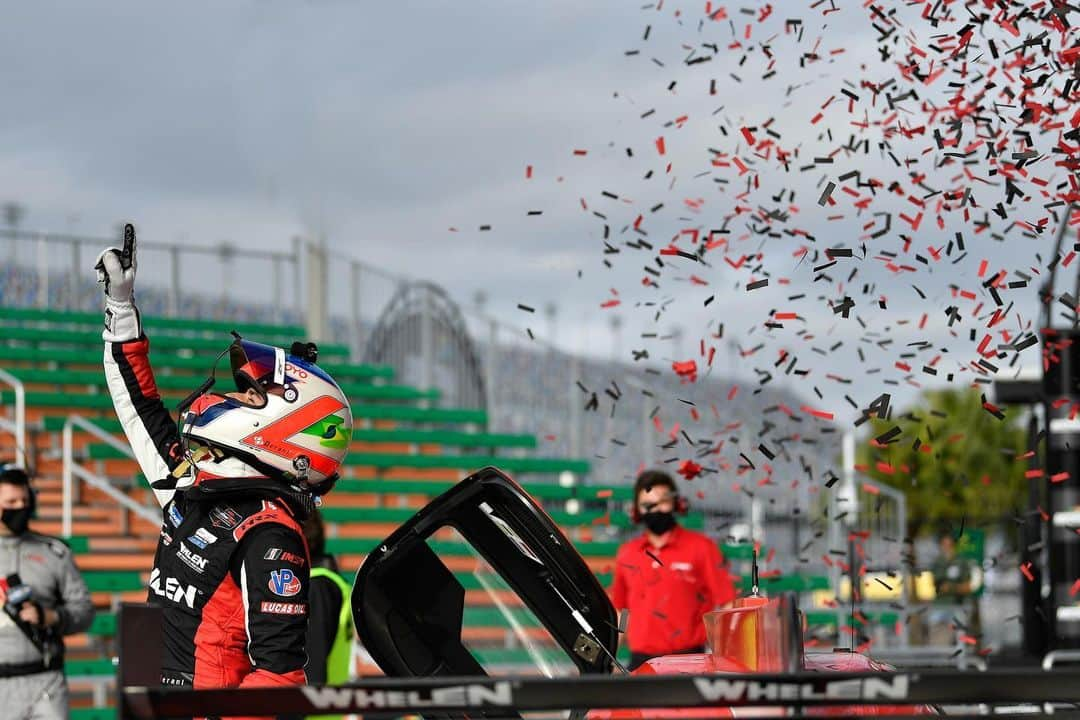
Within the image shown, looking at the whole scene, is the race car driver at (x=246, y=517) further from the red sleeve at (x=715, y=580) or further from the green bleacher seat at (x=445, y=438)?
the green bleacher seat at (x=445, y=438)

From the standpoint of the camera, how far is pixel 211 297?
20.5m

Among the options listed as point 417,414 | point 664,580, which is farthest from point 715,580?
point 417,414

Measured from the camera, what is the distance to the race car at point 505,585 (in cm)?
368

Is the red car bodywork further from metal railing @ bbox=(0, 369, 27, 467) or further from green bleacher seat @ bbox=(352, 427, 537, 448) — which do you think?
green bleacher seat @ bbox=(352, 427, 537, 448)

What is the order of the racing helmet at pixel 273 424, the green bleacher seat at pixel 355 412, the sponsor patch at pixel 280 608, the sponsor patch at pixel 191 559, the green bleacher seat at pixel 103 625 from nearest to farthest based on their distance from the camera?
the sponsor patch at pixel 280 608 → the sponsor patch at pixel 191 559 → the racing helmet at pixel 273 424 → the green bleacher seat at pixel 103 625 → the green bleacher seat at pixel 355 412

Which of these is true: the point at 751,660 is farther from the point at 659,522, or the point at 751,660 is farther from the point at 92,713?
the point at 92,713

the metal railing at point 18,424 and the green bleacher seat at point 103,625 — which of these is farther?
the metal railing at point 18,424

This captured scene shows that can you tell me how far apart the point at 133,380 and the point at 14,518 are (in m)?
3.89

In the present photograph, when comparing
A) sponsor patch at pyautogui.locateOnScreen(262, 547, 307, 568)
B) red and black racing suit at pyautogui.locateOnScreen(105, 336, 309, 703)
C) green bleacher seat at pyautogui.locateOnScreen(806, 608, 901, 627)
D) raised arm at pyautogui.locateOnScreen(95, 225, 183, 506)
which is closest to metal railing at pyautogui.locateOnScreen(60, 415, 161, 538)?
green bleacher seat at pyautogui.locateOnScreen(806, 608, 901, 627)

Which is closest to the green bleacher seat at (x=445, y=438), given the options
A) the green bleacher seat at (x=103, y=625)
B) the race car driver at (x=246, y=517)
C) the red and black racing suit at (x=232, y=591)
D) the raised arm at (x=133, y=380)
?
the green bleacher seat at (x=103, y=625)

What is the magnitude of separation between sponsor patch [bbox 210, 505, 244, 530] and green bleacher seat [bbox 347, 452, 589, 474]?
13.1 metres

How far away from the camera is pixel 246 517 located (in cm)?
434

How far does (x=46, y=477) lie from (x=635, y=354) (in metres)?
10.1

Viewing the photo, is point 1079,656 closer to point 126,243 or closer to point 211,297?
point 126,243
